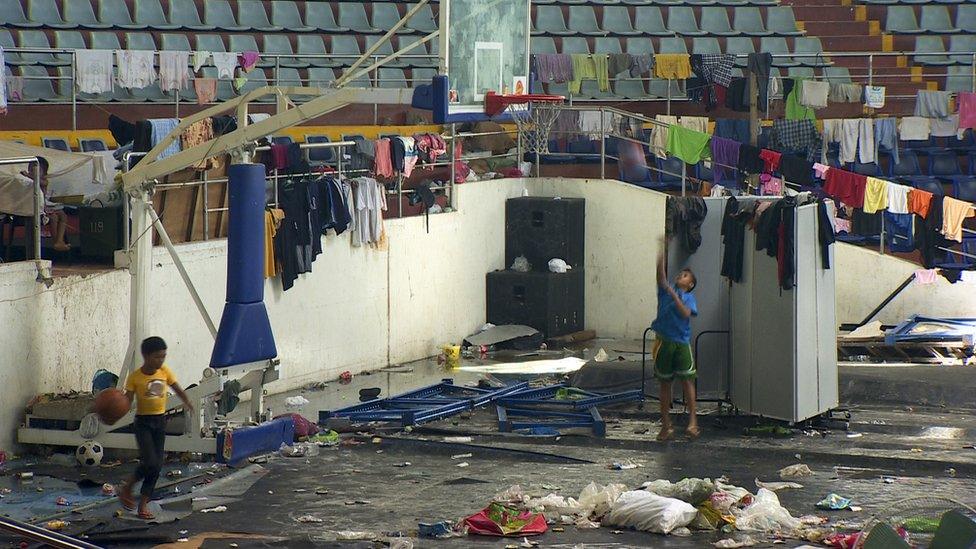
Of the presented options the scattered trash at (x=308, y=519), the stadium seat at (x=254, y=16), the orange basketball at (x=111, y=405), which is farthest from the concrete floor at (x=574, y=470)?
the stadium seat at (x=254, y=16)

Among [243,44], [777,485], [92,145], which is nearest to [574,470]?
[777,485]

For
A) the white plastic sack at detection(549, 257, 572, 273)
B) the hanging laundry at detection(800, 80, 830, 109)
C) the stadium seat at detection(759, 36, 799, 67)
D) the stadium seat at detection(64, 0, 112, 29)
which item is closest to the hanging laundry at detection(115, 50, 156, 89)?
the stadium seat at detection(64, 0, 112, 29)

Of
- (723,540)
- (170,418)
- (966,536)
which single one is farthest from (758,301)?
(966,536)

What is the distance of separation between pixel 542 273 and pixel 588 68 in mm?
5398

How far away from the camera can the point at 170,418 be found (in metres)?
14.2

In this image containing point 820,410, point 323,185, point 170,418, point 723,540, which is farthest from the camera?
point 323,185

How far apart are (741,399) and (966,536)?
726 cm

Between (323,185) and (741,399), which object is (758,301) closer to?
(741,399)

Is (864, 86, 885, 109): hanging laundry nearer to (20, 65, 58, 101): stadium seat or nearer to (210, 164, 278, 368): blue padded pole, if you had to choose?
(20, 65, 58, 101): stadium seat

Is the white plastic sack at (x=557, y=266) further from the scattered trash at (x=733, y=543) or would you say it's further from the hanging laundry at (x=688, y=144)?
the scattered trash at (x=733, y=543)

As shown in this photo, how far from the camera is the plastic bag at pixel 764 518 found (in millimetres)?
11641

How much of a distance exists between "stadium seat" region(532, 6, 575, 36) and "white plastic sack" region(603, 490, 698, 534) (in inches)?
641

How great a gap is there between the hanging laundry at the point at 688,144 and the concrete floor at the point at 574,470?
20.7 feet

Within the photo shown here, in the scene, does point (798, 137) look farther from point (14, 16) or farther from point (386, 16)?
point (14, 16)
